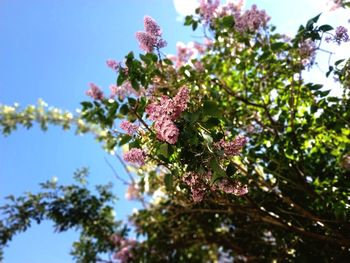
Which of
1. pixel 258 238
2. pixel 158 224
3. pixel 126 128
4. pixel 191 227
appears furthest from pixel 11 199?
pixel 126 128

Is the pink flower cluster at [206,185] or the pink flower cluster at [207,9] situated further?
the pink flower cluster at [207,9]

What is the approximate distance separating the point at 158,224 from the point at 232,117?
6.27ft

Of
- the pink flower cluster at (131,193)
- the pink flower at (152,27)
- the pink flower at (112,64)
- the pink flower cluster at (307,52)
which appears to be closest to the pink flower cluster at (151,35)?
the pink flower at (152,27)

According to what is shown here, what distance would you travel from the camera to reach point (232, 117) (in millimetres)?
3598

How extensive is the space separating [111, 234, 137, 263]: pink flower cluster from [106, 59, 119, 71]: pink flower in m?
3.29

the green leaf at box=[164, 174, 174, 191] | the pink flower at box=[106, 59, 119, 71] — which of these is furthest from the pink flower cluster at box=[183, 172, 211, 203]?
the pink flower at box=[106, 59, 119, 71]

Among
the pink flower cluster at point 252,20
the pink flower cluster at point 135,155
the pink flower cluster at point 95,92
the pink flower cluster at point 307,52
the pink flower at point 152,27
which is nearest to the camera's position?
the pink flower cluster at point 135,155

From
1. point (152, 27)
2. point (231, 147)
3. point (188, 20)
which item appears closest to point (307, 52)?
point (188, 20)

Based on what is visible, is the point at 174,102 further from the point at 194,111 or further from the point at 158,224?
the point at 158,224

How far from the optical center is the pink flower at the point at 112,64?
8.27 ft

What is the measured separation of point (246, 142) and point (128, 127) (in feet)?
2.05

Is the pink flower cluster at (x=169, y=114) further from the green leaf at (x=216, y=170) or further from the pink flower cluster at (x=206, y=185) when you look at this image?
the pink flower cluster at (x=206, y=185)

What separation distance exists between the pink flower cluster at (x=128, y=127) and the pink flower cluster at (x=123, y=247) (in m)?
3.82

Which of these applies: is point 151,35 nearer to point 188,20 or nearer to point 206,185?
point 206,185
